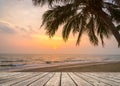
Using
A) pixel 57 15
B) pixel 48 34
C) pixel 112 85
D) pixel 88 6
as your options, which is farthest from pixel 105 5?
pixel 112 85

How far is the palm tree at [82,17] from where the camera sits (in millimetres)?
8711

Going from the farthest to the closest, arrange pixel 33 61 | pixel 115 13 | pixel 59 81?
1. pixel 33 61
2. pixel 115 13
3. pixel 59 81

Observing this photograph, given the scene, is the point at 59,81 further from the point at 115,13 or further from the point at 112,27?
the point at 115,13

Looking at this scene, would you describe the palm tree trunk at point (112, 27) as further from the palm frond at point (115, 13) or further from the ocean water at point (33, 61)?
the ocean water at point (33, 61)

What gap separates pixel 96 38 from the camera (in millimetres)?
12180

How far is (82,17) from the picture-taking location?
33.7 ft

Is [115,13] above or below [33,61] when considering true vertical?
above

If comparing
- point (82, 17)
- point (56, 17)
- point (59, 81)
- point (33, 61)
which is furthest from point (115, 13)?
point (33, 61)

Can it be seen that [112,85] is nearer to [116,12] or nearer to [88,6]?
[88,6]

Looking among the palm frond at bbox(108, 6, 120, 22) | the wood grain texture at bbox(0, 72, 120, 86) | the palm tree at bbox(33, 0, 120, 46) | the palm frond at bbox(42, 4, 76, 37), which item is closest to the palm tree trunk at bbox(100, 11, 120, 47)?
the palm tree at bbox(33, 0, 120, 46)

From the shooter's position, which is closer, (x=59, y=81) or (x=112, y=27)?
(x=59, y=81)

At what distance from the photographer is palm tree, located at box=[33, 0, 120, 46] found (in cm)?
871

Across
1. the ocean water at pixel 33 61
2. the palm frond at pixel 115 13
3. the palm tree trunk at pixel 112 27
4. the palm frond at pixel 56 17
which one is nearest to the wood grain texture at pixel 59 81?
the palm tree trunk at pixel 112 27

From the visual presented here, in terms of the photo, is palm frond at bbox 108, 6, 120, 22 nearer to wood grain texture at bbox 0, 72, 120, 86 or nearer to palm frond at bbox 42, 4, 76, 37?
palm frond at bbox 42, 4, 76, 37
